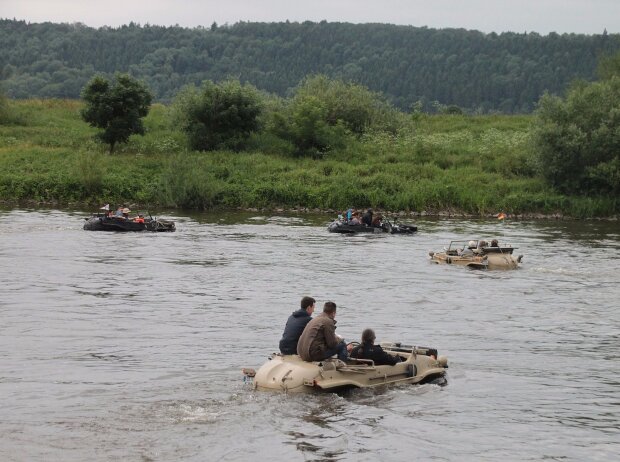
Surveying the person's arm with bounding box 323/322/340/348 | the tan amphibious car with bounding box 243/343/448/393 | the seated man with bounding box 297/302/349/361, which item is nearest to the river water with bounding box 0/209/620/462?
the tan amphibious car with bounding box 243/343/448/393

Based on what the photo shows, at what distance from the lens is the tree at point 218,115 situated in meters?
76.6

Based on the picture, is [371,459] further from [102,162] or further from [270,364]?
[102,162]

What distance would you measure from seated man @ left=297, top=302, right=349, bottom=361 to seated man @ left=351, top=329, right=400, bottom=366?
0.89m

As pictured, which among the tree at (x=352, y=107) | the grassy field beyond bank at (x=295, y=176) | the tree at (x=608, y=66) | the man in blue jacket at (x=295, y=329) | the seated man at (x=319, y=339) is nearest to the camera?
the seated man at (x=319, y=339)

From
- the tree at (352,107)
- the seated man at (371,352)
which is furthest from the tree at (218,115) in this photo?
the seated man at (371,352)

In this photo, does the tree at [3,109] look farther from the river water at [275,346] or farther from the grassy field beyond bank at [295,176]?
the river water at [275,346]

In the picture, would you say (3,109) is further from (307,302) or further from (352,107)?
(307,302)

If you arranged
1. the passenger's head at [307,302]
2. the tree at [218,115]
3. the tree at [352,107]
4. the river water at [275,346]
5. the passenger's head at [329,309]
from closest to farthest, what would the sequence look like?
the river water at [275,346], the passenger's head at [329,309], the passenger's head at [307,302], the tree at [218,115], the tree at [352,107]

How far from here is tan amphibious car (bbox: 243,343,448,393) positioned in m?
20.9

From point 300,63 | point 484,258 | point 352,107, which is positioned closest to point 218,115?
point 352,107

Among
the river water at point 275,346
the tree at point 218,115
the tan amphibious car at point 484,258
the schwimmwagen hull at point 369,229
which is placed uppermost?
the tree at point 218,115

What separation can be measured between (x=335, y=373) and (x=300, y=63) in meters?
177

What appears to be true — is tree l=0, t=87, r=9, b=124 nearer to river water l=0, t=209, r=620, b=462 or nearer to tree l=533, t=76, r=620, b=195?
river water l=0, t=209, r=620, b=462

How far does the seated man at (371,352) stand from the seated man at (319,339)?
0.89m
